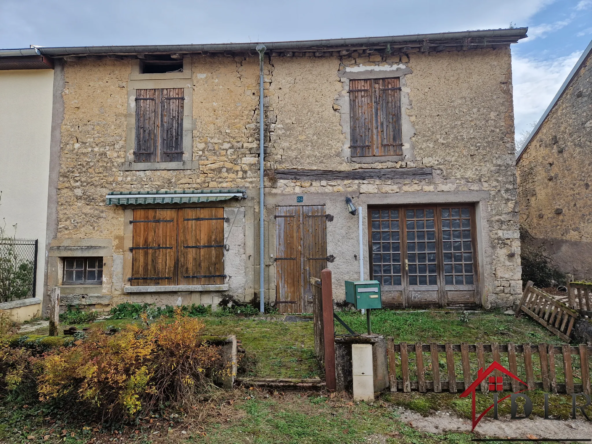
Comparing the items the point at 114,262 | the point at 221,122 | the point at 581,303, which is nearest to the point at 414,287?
the point at 581,303

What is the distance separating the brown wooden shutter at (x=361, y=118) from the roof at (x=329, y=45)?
2.68 ft

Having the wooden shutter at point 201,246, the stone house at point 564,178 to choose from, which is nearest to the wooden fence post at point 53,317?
the wooden shutter at point 201,246

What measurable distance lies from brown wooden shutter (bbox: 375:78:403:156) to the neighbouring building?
7116 millimetres

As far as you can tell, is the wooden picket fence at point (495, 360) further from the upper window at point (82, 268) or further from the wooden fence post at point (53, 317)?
the upper window at point (82, 268)

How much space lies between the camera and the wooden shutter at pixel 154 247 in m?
7.81

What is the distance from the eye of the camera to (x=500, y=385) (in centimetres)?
375

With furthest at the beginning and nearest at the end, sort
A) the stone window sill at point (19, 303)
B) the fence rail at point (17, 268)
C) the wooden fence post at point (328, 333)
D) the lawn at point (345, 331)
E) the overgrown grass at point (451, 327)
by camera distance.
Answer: the fence rail at point (17, 268) → the stone window sill at point (19, 303) → the overgrown grass at point (451, 327) → the lawn at point (345, 331) → the wooden fence post at point (328, 333)

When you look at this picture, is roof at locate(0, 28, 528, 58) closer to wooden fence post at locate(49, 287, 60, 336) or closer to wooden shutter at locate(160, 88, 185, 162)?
wooden shutter at locate(160, 88, 185, 162)

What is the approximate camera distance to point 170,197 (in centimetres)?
771

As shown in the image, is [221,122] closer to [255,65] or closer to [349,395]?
[255,65]

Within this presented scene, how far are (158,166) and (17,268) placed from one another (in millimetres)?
3429

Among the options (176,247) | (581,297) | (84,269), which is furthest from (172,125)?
(581,297)

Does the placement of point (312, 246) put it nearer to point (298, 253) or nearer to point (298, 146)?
point (298, 253)

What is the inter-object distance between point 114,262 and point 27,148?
3107 mm
